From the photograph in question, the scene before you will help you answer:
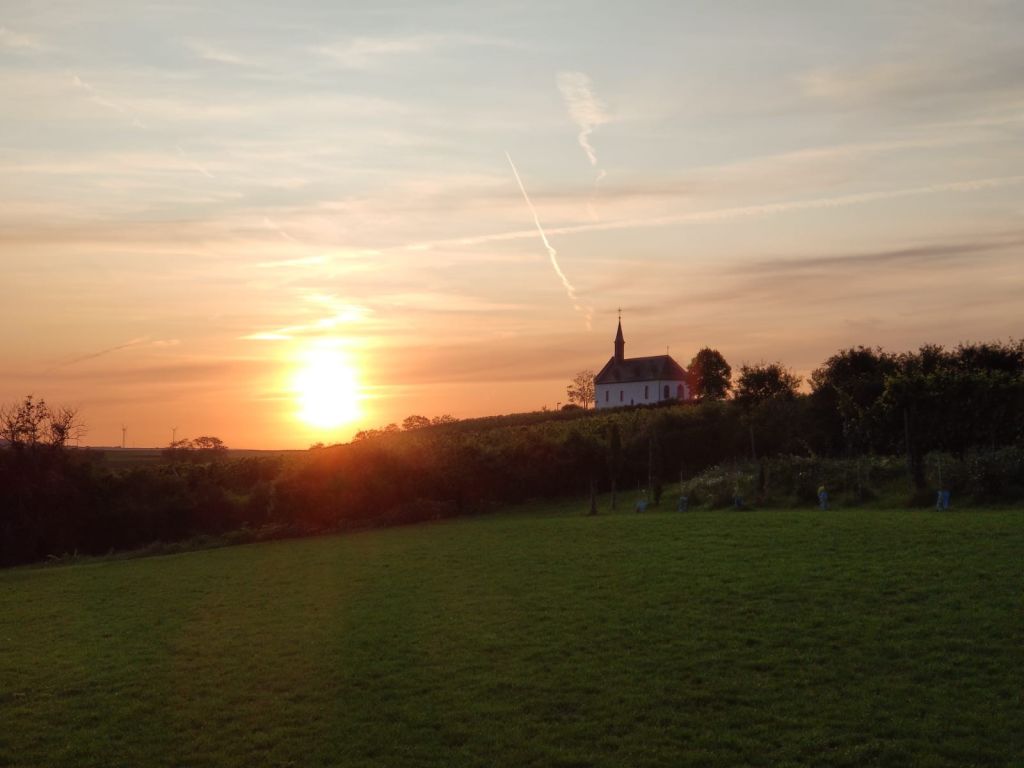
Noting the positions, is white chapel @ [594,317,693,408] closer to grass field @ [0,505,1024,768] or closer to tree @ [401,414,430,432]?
tree @ [401,414,430,432]

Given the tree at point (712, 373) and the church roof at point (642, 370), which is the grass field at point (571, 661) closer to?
the tree at point (712, 373)

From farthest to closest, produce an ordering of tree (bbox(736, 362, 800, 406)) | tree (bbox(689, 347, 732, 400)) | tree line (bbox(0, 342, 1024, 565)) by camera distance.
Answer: tree (bbox(689, 347, 732, 400))
tree (bbox(736, 362, 800, 406))
tree line (bbox(0, 342, 1024, 565))

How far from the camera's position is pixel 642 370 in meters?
173

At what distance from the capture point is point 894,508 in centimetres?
3800

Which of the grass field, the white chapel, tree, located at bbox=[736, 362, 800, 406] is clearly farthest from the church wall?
the grass field

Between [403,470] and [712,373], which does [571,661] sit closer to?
[403,470]

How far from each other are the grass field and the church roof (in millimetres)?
138027

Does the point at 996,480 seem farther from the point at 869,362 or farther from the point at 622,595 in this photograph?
the point at 869,362

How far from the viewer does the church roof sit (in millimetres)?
169375

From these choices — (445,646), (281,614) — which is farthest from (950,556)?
(281,614)

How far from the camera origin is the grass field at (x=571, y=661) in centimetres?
1419

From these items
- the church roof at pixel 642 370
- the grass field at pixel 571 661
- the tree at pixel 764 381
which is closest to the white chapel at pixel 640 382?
the church roof at pixel 642 370

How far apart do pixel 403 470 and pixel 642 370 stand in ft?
379

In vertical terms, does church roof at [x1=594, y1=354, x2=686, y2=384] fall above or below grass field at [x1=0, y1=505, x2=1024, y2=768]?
above
